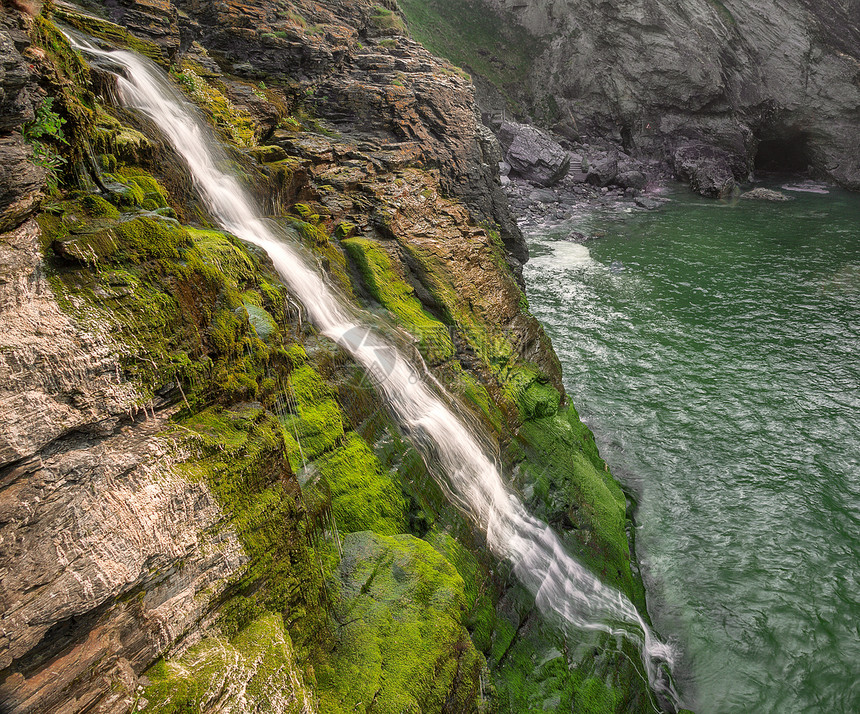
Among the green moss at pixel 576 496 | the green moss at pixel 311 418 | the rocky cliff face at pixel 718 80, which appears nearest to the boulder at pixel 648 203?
the rocky cliff face at pixel 718 80

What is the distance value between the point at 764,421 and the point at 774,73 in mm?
35659

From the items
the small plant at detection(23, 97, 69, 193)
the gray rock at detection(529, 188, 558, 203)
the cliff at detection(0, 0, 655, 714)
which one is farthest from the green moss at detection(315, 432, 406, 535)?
the gray rock at detection(529, 188, 558, 203)

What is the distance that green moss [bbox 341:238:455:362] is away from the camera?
8.97 meters

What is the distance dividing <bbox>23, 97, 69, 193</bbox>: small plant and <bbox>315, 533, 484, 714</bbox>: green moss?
4520 millimetres

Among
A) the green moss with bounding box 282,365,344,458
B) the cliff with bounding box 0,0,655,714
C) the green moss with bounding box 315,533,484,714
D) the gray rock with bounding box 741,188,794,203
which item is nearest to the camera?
the cliff with bounding box 0,0,655,714

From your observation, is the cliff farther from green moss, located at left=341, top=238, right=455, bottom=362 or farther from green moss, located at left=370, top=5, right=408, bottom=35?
green moss, located at left=370, top=5, right=408, bottom=35

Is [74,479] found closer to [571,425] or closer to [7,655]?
[7,655]

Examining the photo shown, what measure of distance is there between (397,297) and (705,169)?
115ft

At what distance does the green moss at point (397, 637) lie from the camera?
14.0ft

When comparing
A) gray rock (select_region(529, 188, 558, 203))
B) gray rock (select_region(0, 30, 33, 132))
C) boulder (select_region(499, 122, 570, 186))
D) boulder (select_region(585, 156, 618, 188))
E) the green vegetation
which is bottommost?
gray rock (select_region(529, 188, 558, 203))

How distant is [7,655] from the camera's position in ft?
8.86

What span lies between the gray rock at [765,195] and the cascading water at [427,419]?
1322 inches

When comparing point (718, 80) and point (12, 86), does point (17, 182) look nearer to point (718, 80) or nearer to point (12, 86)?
point (12, 86)

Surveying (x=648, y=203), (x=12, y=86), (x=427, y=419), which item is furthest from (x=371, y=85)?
(x=648, y=203)
